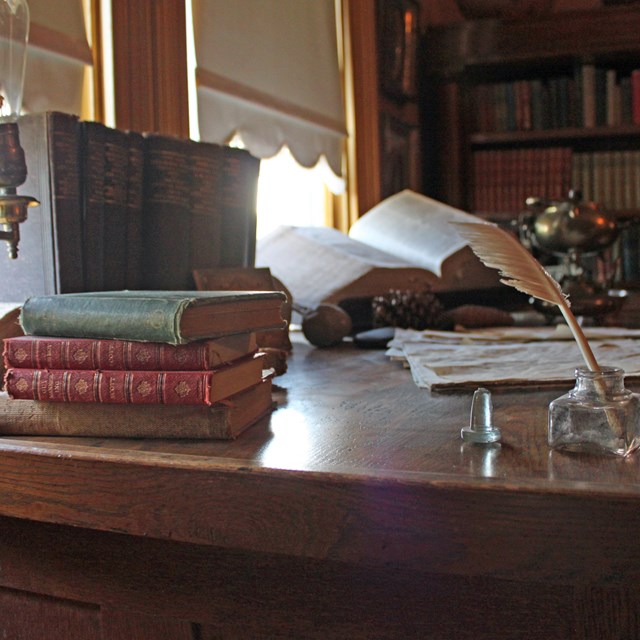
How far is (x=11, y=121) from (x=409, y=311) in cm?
96

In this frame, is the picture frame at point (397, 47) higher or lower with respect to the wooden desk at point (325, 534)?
higher

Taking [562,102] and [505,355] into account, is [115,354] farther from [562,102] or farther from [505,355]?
[562,102]

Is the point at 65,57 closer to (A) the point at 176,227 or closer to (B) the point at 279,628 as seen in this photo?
(A) the point at 176,227

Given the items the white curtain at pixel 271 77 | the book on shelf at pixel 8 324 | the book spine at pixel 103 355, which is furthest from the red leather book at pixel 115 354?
the white curtain at pixel 271 77

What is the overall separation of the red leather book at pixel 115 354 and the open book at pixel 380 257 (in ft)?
3.21

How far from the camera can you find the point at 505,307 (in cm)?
240

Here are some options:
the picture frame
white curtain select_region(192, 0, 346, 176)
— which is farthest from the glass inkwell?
the picture frame

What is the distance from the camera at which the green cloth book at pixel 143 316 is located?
73 centimetres

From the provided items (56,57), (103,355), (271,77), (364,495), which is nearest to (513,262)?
(364,495)

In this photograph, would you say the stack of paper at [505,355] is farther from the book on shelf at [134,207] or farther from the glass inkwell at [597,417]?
the book on shelf at [134,207]

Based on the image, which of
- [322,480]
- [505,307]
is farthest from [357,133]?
[322,480]

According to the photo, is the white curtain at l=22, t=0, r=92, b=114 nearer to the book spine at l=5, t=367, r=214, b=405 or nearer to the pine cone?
the pine cone

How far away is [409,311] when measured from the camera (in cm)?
171

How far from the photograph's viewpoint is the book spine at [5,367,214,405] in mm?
743
